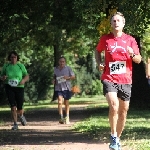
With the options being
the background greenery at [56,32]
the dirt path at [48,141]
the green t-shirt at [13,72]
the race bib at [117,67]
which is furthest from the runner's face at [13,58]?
the race bib at [117,67]

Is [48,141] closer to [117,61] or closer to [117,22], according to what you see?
[117,61]

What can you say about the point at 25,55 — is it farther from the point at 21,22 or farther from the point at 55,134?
the point at 55,134

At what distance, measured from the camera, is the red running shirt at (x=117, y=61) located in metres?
8.99

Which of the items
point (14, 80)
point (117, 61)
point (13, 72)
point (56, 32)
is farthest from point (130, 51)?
point (56, 32)

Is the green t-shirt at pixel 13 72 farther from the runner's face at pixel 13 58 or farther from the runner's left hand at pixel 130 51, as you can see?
the runner's left hand at pixel 130 51

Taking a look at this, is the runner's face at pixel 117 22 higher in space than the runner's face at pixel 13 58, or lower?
higher

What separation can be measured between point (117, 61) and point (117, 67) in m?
0.11

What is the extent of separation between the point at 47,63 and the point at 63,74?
97.8 ft

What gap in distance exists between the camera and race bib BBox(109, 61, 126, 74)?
29.3ft

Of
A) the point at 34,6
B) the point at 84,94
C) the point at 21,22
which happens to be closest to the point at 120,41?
the point at 34,6

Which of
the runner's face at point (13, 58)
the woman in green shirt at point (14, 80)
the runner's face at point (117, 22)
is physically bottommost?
the woman in green shirt at point (14, 80)

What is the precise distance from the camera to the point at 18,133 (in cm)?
1341

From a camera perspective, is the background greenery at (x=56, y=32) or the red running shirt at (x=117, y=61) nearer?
the red running shirt at (x=117, y=61)

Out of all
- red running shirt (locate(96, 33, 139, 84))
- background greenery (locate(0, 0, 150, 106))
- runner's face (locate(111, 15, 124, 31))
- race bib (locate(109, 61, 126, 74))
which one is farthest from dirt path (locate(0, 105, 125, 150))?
background greenery (locate(0, 0, 150, 106))
